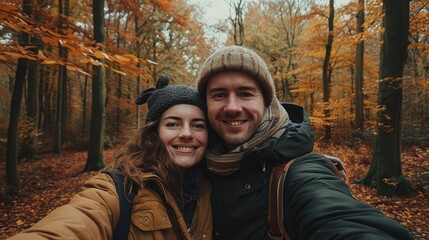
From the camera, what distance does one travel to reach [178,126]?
2.33m

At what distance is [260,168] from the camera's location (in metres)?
1.94

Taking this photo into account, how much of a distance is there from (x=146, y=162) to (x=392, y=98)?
23.6 feet

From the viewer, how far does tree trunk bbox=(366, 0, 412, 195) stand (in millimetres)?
6457

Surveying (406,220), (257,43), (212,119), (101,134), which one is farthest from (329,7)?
(212,119)

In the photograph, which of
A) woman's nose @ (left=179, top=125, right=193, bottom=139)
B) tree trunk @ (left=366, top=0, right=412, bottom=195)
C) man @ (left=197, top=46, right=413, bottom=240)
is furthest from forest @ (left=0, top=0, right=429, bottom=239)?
man @ (left=197, top=46, right=413, bottom=240)

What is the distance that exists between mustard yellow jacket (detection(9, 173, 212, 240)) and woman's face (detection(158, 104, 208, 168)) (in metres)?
0.29

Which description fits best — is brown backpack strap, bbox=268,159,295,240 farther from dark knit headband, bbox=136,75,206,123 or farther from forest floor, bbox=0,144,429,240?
forest floor, bbox=0,144,429,240

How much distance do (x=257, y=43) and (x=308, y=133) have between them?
2148 cm

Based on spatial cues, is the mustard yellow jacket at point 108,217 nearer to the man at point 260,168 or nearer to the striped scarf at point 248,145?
the man at point 260,168

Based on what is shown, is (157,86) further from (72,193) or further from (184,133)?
(72,193)

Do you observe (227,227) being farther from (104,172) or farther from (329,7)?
(329,7)

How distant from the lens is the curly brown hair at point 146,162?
6.26 feet

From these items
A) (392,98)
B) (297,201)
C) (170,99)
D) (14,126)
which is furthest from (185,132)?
(14,126)

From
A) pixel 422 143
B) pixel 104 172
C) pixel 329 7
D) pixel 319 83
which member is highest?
pixel 329 7
